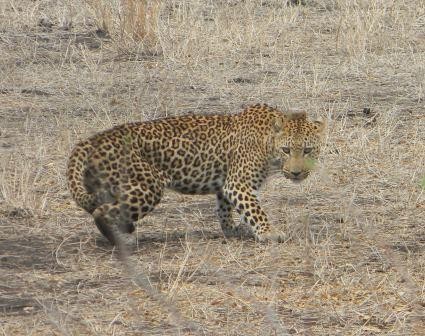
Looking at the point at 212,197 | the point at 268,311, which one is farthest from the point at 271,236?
the point at 268,311

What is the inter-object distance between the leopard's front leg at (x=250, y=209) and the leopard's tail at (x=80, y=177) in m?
0.98

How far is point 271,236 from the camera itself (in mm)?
8453

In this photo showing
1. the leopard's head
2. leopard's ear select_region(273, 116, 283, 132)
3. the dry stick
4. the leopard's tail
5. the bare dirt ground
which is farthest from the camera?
leopard's ear select_region(273, 116, 283, 132)

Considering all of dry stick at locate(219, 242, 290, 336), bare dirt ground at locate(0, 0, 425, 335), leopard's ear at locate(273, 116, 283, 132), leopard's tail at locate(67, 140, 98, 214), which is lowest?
bare dirt ground at locate(0, 0, 425, 335)

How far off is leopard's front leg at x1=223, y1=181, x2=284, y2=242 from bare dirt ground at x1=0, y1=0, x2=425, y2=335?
10 centimetres

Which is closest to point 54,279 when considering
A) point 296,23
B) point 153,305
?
point 153,305

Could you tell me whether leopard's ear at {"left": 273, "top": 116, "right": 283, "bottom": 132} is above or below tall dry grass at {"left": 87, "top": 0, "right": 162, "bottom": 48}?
above

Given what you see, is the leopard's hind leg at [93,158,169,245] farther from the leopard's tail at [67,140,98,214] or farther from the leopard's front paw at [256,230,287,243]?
the leopard's front paw at [256,230,287,243]

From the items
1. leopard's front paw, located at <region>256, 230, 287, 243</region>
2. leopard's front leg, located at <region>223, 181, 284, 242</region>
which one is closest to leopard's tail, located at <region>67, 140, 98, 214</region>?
leopard's front leg, located at <region>223, 181, 284, 242</region>

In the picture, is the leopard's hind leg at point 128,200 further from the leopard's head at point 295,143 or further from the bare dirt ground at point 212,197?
the leopard's head at point 295,143

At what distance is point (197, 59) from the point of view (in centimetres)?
1382

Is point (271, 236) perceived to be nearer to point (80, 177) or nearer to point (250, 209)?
point (250, 209)

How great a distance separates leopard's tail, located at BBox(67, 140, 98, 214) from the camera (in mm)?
8109

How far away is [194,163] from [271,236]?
722mm
